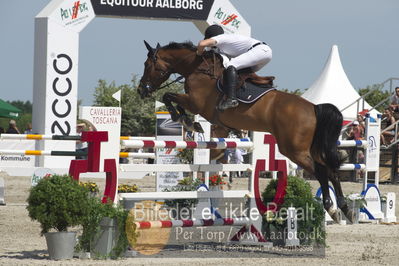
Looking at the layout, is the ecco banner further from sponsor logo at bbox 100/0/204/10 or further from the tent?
the tent

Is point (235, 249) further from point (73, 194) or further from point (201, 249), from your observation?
point (73, 194)

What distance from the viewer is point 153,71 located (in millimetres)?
7633

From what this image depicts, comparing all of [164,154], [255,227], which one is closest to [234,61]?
[255,227]

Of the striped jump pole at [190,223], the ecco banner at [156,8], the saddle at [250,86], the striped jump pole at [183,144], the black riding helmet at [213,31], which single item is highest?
the ecco banner at [156,8]

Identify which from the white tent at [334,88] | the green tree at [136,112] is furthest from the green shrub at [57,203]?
the green tree at [136,112]

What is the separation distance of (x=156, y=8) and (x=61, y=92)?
102 inches

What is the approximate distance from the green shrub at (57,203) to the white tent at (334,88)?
19.7 meters

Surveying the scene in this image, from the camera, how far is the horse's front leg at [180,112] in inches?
292

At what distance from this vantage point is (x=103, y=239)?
20.7ft

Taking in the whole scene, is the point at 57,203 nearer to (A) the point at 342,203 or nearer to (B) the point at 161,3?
(A) the point at 342,203

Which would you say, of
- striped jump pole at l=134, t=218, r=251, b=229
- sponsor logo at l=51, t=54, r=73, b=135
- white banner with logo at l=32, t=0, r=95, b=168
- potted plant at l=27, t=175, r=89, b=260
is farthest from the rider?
sponsor logo at l=51, t=54, r=73, b=135

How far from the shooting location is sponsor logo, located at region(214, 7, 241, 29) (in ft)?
55.4

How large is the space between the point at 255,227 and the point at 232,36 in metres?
1.79

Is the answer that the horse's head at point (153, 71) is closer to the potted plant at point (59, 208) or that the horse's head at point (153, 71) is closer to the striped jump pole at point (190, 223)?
the striped jump pole at point (190, 223)
